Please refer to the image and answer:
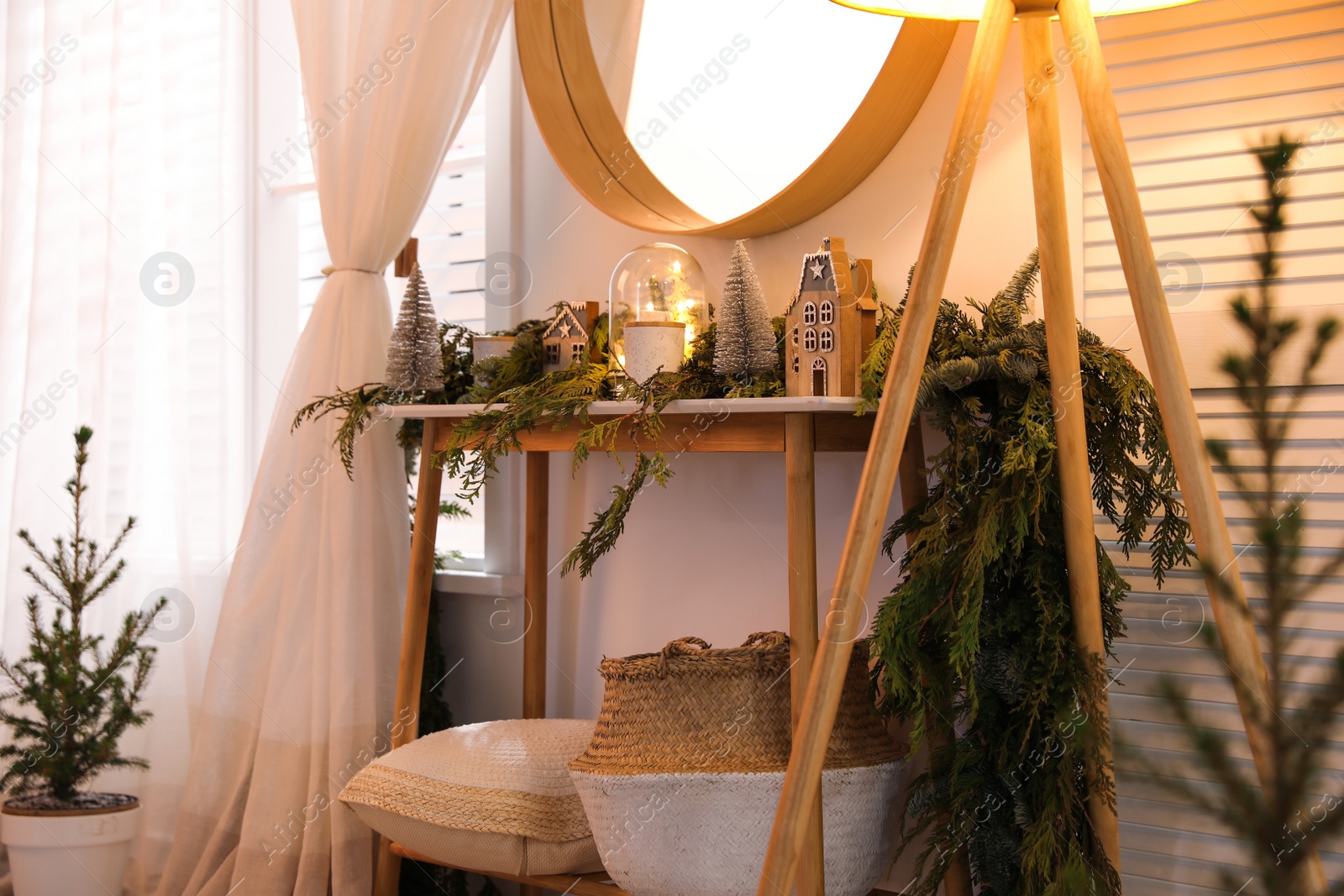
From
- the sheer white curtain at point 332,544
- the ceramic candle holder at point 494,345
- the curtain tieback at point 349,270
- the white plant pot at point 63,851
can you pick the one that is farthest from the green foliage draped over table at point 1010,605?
the white plant pot at point 63,851

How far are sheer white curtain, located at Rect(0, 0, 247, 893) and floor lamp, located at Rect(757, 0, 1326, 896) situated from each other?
5.27 feet

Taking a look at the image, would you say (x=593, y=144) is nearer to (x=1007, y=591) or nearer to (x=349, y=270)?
(x=349, y=270)

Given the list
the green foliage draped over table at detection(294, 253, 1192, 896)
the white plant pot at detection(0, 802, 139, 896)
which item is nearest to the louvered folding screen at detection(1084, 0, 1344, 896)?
the green foliage draped over table at detection(294, 253, 1192, 896)

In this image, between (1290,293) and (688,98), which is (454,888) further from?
(1290,293)

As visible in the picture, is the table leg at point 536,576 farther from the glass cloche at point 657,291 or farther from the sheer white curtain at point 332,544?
the glass cloche at point 657,291

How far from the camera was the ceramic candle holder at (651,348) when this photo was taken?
1404mm

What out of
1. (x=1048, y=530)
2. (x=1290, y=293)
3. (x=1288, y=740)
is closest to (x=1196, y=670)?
(x=1048, y=530)

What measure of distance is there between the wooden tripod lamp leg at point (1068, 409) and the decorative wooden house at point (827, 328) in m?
0.24

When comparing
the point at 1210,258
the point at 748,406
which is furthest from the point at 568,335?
the point at 1210,258

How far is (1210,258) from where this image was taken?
1.27 metres

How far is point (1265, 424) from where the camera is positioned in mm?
491

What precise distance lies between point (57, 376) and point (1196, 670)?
90.8 inches

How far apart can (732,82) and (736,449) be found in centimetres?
67

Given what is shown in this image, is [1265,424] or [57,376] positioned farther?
[57,376]
